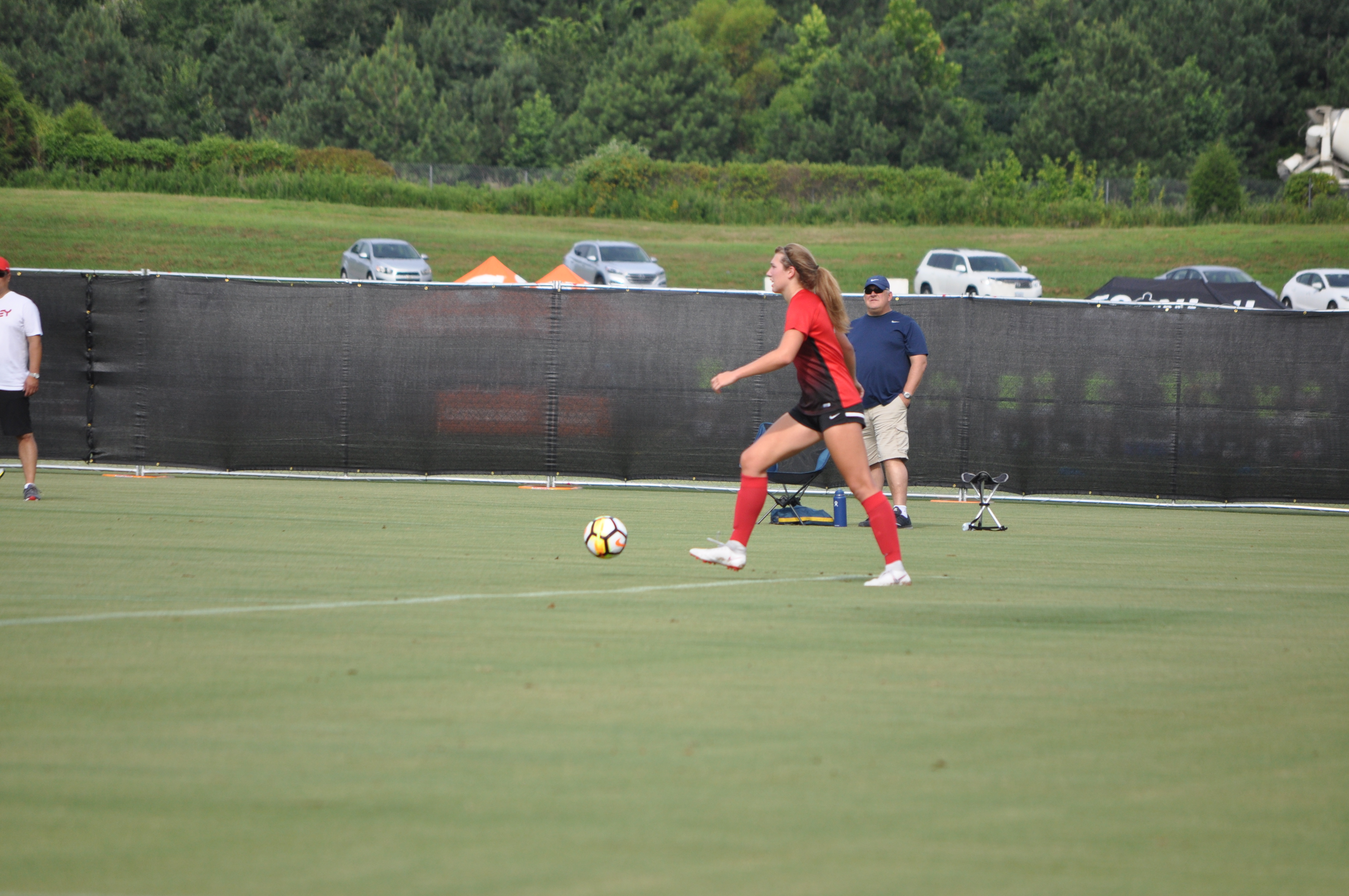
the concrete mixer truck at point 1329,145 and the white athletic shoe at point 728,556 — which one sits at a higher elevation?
the concrete mixer truck at point 1329,145

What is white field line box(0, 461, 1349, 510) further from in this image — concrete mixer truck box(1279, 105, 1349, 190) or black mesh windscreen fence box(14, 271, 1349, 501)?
concrete mixer truck box(1279, 105, 1349, 190)

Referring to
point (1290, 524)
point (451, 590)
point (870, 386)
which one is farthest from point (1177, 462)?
point (451, 590)

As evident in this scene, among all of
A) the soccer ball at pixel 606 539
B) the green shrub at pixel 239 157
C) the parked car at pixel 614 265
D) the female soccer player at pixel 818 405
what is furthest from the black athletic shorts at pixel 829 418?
the green shrub at pixel 239 157

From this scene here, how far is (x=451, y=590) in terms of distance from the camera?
8.23 meters

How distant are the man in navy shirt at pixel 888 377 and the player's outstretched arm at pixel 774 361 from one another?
377cm

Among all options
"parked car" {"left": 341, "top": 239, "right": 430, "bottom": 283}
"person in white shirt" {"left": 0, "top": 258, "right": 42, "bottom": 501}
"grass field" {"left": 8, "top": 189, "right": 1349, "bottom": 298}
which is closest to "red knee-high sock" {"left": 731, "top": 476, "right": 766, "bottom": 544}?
"person in white shirt" {"left": 0, "top": 258, "right": 42, "bottom": 501}

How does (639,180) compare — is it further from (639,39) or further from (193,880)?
(193,880)

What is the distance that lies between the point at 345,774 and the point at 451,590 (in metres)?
3.78

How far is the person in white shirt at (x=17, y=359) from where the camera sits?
12398 millimetres

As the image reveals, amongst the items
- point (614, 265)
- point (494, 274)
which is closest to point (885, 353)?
point (494, 274)

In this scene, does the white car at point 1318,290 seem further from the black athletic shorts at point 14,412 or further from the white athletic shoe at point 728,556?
the black athletic shorts at point 14,412

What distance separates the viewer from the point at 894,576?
28.0 ft

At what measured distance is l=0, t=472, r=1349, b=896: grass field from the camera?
12.4 ft

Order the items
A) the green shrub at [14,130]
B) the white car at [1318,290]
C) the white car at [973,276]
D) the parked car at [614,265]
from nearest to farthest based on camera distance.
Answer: the white car at [1318,290], the white car at [973,276], the parked car at [614,265], the green shrub at [14,130]
